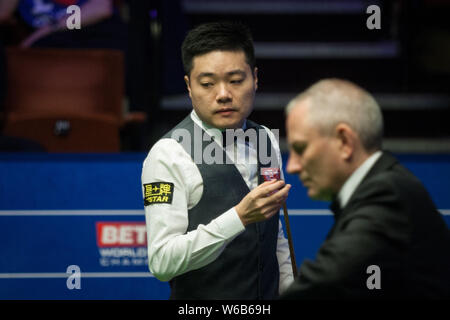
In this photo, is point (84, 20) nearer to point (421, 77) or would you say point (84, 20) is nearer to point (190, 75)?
point (421, 77)

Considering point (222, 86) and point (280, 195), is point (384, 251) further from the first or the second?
point (222, 86)

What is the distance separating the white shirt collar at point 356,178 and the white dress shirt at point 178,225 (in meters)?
0.40

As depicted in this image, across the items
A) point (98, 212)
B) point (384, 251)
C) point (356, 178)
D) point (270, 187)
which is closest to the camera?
point (384, 251)

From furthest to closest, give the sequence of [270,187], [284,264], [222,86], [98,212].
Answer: [98,212] < [284,264] < [222,86] < [270,187]

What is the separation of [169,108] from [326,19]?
64.6 inches

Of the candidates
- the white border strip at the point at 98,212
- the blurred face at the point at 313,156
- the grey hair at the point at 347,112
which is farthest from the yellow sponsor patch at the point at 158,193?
the white border strip at the point at 98,212

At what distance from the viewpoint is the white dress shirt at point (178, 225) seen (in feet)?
5.81

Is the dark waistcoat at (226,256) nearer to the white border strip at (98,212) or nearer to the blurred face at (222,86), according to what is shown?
the blurred face at (222,86)

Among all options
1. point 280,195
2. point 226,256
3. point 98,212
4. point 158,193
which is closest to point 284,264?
point 226,256

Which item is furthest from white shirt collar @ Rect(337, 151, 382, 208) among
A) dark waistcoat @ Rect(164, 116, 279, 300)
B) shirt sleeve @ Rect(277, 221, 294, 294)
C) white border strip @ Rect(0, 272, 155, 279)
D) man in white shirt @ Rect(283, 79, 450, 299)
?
white border strip @ Rect(0, 272, 155, 279)

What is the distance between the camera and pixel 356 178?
1.46 metres

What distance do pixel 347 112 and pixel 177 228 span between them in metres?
0.67

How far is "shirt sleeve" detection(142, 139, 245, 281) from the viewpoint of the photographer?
177cm

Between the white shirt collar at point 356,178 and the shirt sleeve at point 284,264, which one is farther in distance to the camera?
the shirt sleeve at point 284,264
